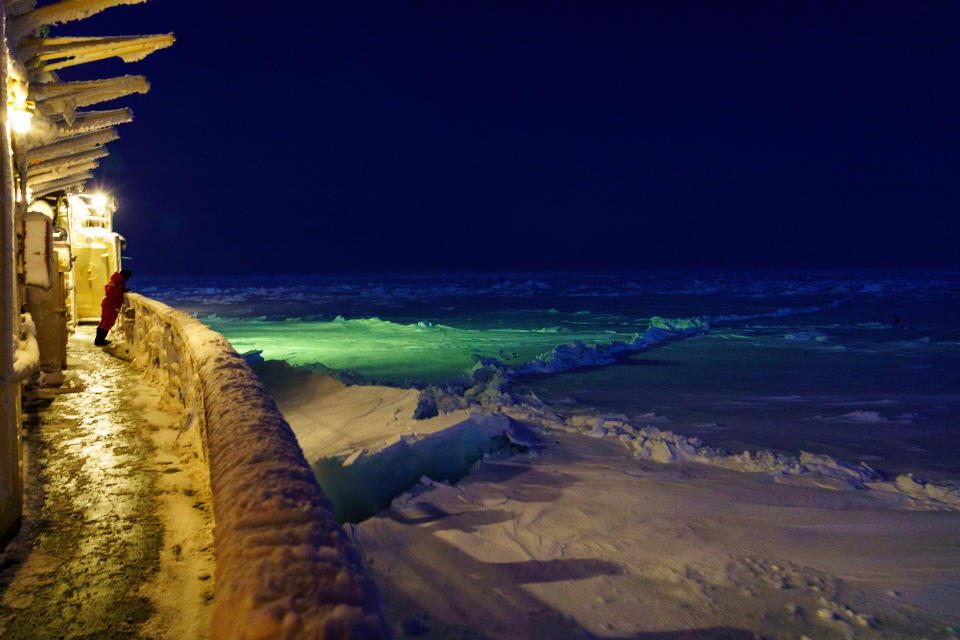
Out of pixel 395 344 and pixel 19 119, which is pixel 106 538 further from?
pixel 395 344

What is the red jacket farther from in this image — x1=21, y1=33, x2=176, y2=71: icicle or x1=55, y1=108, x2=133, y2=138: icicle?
x1=21, y1=33, x2=176, y2=71: icicle

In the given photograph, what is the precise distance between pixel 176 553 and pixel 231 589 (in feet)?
6.77

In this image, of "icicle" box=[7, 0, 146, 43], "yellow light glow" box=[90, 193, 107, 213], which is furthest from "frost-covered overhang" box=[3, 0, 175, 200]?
"yellow light glow" box=[90, 193, 107, 213]

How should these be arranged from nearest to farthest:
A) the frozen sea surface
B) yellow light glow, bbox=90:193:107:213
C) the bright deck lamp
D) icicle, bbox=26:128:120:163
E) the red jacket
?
the bright deck lamp
icicle, bbox=26:128:120:163
the frozen sea surface
the red jacket
yellow light glow, bbox=90:193:107:213

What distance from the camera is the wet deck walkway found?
266cm

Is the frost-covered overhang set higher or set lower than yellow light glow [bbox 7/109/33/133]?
higher

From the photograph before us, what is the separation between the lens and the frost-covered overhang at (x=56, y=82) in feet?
14.6

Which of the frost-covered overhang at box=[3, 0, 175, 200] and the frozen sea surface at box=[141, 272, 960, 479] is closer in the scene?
the frost-covered overhang at box=[3, 0, 175, 200]

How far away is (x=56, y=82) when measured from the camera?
6.82 m

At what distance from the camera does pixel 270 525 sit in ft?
5.63

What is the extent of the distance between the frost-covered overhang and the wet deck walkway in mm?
2384

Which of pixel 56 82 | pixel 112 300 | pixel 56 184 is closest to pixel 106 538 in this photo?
pixel 56 82

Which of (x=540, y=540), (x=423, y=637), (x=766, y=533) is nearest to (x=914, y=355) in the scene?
(x=766, y=533)

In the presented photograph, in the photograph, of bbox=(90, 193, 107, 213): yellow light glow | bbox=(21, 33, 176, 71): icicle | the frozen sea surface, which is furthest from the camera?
bbox=(90, 193, 107, 213): yellow light glow
